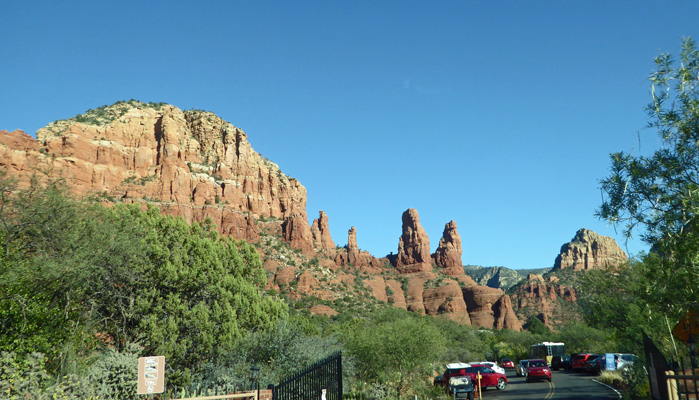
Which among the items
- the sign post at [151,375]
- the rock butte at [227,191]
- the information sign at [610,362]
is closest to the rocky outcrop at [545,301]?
the rock butte at [227,191]

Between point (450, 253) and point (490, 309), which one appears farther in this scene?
point (450, 253)

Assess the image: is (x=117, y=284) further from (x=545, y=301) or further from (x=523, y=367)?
(x=545, y=301)

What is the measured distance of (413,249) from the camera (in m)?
146

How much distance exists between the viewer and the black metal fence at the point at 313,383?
11.0 metres

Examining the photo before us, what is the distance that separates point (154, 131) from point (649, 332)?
108157 millimetres

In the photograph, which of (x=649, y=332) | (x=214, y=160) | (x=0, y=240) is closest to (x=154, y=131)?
(x=214, y=160)

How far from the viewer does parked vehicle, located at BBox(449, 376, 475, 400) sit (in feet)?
82.3

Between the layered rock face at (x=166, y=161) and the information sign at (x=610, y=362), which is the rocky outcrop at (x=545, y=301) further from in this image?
the information sign at (x=610, y=362)

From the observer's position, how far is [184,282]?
26.3 meters

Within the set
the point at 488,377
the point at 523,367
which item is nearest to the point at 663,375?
the point at 488,377

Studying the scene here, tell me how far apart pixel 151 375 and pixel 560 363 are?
5223 cm

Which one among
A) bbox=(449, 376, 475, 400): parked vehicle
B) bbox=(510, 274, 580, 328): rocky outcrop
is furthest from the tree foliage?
bbox=(510, 274, 580, 328): rocky outcrop

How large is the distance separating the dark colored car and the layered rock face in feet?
221

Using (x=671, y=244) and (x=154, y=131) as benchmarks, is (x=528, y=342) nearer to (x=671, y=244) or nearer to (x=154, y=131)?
(x=671, y=244)
